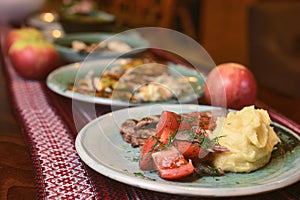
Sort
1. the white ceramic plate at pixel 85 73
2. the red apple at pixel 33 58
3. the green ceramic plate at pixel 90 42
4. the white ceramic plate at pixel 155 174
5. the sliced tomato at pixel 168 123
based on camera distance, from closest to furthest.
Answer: the white ceramic plate at pixel 155 174, the sliced tomato at pixel 168 123, the white ceramic plate at pixel 85 73, the red apple at pixel 33 58, the green ceramic plate at pixel 90 42

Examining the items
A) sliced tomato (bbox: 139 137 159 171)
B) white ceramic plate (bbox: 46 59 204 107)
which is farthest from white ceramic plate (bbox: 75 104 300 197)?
white ceramic plate (bbox: 46 59 204 107)

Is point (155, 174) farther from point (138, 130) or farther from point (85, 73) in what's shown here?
point (85, 73)

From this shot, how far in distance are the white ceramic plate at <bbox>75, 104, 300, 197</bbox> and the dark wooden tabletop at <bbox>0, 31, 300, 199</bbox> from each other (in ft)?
0.34

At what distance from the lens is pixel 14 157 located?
849 mm

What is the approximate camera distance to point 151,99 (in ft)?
3.55

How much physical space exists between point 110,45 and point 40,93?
16.1 inches

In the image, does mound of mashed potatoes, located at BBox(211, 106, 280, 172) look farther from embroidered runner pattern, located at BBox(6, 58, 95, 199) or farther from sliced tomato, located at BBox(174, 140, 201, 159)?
embroidered runner pattern, located at BBox(6, 58, 95, 199)

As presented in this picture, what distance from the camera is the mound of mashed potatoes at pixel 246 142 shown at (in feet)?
2.37

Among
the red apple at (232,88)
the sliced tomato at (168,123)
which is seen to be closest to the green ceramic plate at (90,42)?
the red apple at (232,88)

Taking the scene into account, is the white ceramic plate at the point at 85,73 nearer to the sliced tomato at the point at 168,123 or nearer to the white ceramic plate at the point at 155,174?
the white ceramic plate at the point at 155,174

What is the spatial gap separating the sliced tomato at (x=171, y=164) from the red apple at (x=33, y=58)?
69 cm

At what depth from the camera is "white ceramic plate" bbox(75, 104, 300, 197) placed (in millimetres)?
641

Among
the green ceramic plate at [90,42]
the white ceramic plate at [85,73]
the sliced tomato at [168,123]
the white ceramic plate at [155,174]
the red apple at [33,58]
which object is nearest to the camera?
the white ceramic plate at [155,174]

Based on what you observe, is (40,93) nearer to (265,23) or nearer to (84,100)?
(84,100)
